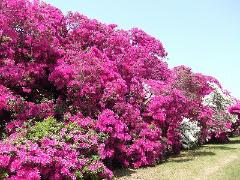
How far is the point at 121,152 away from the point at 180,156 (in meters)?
6.24

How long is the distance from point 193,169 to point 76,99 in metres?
6.73

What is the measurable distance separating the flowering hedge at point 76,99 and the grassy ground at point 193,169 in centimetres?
94

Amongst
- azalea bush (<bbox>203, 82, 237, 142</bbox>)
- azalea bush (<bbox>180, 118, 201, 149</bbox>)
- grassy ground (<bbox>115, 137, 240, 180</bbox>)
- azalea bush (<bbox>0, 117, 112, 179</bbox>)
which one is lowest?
grassy ground (<bbox>115, 137, 240, 180</bbox>)

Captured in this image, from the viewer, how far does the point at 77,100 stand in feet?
61.1

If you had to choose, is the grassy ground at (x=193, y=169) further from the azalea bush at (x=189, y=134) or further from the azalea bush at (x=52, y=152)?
the azalea bush at (x=189, y=134)

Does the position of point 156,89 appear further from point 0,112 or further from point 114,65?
point 0,112

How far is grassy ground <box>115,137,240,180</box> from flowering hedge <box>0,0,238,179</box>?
94cm

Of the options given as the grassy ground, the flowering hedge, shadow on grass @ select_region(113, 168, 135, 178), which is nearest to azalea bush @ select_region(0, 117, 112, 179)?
the flowering hedge

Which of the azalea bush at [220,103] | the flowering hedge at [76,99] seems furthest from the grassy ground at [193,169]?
the azalea bush at [220,103]

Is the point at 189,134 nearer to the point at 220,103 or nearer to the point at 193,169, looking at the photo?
the point at 220,103

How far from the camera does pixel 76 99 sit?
1867cm

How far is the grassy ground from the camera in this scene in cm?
1804

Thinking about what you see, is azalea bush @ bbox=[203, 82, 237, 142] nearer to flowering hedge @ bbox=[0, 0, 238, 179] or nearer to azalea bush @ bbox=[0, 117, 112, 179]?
flowering hedge @ bbox=[0, 0, 238, 179]

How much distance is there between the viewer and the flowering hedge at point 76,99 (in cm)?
1502
